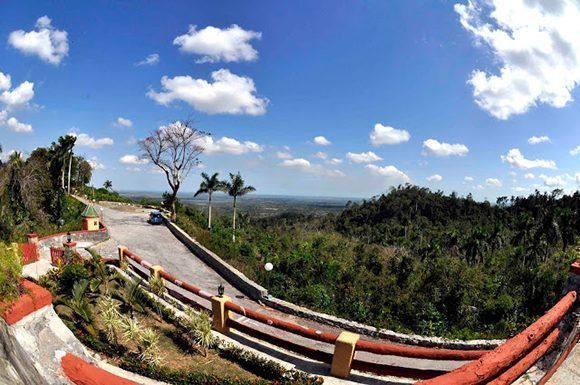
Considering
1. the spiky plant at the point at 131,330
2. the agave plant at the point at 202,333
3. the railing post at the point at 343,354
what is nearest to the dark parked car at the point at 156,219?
the agave plant at the point at 202,333

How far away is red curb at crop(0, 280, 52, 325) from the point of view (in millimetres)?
2789

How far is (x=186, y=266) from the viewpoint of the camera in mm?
14953

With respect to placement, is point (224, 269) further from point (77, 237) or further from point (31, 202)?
point (31, 202)

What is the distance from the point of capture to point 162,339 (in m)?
7.25

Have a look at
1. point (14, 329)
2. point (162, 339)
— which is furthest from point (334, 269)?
point (14, 329)

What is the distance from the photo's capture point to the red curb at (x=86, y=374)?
2.07 metres

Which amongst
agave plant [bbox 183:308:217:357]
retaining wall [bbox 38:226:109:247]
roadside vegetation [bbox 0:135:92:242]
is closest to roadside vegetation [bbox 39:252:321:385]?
agave plant [bbox 183:308:217:357]

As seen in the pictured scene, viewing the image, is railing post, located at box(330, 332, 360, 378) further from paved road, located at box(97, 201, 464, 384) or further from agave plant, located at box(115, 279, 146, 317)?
agave plant, located at box(115, 279, 146, 317)

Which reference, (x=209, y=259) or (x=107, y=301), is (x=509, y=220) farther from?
(x=107, y=301)

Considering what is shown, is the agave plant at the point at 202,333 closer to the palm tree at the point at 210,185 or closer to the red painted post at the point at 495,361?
the red painted post at the point at 495,361

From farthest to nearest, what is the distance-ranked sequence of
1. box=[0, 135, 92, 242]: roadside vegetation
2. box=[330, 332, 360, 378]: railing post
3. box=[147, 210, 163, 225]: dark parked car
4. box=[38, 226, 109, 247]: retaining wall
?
box=[147, 210, 163, 225]: dark parked car → box=[0, 135, 92, 242]: roadside vegetation → box=[38, 226, 109, 247]: retaining wall → box=[330, 332, 360, 378]: railing post

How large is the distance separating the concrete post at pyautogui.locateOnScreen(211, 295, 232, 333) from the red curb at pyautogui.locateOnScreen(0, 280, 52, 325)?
4632mm

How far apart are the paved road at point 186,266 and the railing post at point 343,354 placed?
1.00 feet

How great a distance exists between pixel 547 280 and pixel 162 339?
18784 mm
